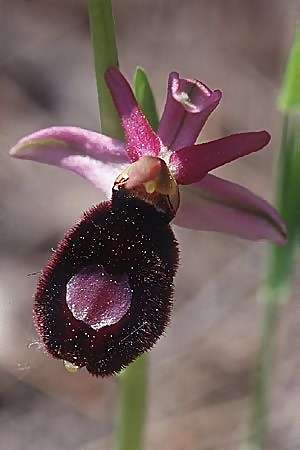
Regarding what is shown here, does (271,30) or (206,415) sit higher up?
(271,30)

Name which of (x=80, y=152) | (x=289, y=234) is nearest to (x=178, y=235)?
(x=289, y=234)

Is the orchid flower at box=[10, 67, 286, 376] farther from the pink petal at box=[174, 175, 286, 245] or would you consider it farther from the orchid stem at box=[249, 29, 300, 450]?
the orchid stem at box=[249, 29, 300, 450]

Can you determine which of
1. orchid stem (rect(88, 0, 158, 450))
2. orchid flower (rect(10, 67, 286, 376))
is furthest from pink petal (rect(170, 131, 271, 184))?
orchid stem (rect(88, 0, 158, 450))

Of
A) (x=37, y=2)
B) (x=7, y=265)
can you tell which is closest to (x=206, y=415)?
(x=7, y=265)

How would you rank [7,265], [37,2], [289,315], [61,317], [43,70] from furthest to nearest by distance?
[37,2]
[43,70]
[289,315]
[7,265]
[61,317]

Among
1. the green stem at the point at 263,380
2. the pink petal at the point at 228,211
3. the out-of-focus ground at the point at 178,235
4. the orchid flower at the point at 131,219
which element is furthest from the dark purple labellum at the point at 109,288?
the out-of-focus ground at the point at 178,235

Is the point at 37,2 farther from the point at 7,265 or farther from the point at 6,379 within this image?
the point at 6,379
